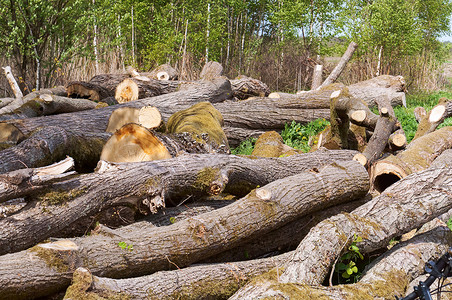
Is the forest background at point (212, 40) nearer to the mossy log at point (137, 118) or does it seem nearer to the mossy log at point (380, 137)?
the mossy log at point (137, 118)

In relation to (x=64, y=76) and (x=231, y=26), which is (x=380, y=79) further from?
(x=231, y=26)

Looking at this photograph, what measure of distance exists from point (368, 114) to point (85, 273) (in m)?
5.41

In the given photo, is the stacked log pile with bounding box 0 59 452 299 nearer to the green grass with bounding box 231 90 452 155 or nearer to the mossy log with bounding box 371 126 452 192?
the mossy log with bounding box 371 126 452 192

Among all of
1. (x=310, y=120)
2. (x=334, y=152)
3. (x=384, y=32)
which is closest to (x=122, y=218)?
(x=334, y=152)

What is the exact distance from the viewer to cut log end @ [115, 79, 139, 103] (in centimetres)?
1060

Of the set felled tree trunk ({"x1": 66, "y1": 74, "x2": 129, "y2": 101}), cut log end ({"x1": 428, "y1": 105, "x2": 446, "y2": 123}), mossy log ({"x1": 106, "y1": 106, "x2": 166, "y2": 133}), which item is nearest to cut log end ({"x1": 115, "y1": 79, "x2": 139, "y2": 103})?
felled tree trunk ({"x1": 66, "y1": 74, "x2": 129, "y2": 101})

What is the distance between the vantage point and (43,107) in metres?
8.64

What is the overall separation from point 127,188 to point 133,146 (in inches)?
47.6

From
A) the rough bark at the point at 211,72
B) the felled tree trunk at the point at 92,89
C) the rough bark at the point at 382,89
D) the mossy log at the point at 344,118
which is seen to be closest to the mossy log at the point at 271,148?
the mossy log at the point at 344,118

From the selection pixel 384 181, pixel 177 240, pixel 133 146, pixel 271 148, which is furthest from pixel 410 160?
pixel 177 240

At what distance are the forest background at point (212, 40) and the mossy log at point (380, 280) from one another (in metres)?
10.1

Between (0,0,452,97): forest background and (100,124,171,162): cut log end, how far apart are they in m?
7.38

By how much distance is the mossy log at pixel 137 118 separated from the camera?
262 inches

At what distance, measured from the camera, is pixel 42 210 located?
4113 mm
